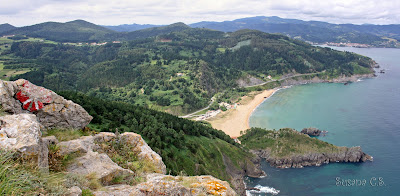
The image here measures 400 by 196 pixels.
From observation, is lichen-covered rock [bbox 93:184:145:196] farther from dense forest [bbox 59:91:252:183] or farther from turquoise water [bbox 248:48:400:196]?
turquoise water [bbox 248:48:400:196]

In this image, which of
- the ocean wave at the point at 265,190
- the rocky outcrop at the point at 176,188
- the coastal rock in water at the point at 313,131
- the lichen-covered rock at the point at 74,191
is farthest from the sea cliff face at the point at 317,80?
the lichen-covered rock at the point at 74,191

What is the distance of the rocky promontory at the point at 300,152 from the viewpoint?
64312mm

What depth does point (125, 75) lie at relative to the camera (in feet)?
471

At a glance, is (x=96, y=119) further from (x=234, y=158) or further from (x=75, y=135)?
(x=234, y=158)

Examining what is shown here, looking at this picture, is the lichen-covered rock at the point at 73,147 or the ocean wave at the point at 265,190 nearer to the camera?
the lichen-covered rock at the point at 73,147

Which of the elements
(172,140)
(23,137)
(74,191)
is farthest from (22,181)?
(172,140)

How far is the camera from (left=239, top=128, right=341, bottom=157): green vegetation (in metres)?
65.8

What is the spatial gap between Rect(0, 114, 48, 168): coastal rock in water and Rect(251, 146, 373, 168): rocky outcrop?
63122mm

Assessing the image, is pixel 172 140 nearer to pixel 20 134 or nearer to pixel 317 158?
pixel 20 134

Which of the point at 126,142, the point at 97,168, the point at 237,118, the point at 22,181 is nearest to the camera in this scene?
the point at 22,181

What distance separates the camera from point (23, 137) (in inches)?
341

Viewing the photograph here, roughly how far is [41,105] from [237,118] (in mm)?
92219

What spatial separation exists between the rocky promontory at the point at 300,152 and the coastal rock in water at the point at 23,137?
63122mm

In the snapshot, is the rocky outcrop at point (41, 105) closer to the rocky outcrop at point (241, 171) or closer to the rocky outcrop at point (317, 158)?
the rocky outcrop at point (241, 171)
